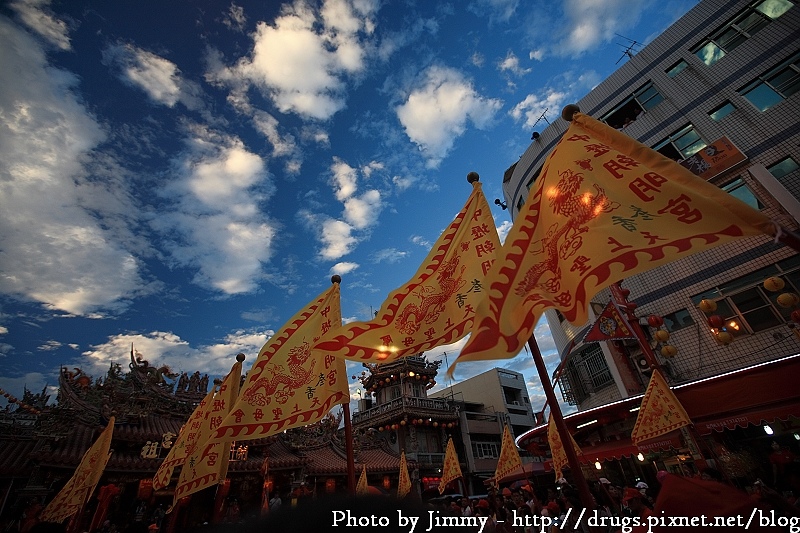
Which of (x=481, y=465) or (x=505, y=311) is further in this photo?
(x=481, y=465)

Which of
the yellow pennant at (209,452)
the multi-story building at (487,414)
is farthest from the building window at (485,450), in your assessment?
the yellow pennant at (209,452)

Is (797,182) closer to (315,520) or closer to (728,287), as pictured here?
(728,287)

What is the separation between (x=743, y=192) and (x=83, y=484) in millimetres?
21516

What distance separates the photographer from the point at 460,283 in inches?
175

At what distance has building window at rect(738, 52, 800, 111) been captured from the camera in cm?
1161

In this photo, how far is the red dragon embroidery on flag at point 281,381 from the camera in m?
5.31

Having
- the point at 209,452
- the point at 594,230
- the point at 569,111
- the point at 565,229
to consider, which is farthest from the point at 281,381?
the point at 569,111

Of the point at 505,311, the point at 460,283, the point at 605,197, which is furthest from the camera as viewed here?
the point at 460,283

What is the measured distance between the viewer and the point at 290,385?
5527 mm

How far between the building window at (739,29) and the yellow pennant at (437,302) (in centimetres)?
1662

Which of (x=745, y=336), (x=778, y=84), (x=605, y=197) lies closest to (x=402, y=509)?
(x=605, y=197)

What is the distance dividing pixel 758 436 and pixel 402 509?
641 inches

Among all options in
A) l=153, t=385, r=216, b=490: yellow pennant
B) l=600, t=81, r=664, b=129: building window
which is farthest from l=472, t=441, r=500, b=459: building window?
l=600, t=81, r=664, b=129: building window

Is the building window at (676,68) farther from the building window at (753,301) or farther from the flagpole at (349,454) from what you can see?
the flagpole at (349,454)
